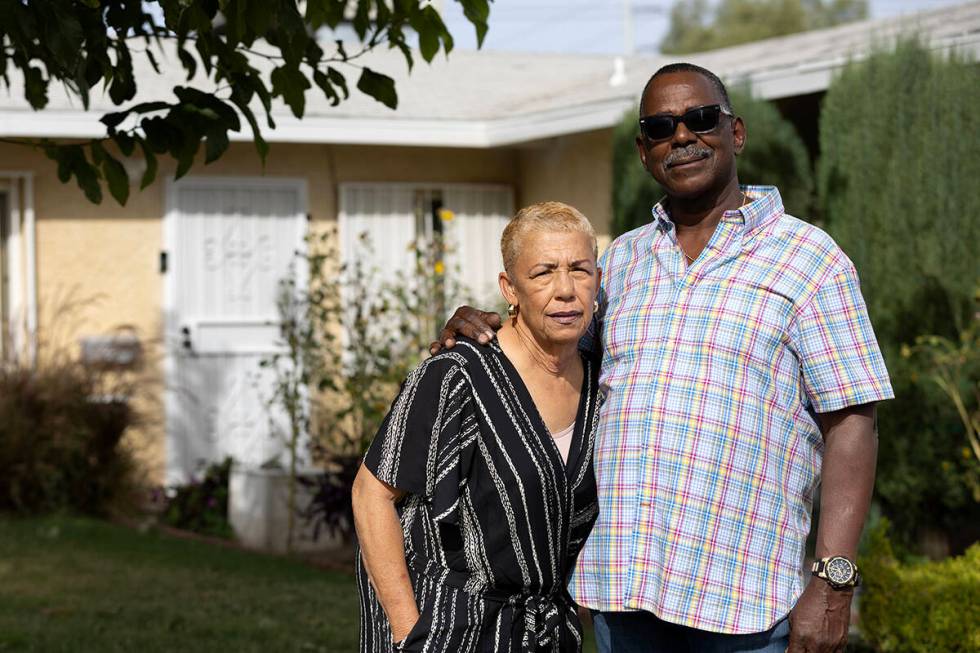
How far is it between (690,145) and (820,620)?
1.10 m

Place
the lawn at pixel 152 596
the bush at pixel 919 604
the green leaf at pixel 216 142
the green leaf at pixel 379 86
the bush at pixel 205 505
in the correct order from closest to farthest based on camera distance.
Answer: the green leaf at pixel 216 142 → the green leaf at pixel 379 86 → the bush at pixel 919 604 → the lawn at pixel 152 596 → the bush at pixel 205 505

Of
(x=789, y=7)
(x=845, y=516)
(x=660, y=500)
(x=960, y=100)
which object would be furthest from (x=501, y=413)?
(x=789, y=7)

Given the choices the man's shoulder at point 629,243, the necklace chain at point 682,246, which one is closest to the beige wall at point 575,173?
the man's shoulder at point 629,243

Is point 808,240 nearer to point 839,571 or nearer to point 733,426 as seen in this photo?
point 733,426

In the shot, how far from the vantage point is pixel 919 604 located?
5.54 metres

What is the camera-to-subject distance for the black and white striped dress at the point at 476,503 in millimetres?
3105

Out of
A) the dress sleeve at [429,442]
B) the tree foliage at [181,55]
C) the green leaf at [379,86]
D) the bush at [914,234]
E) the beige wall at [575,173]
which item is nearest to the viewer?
the dress sleeve at [429,442]

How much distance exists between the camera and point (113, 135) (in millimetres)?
3916

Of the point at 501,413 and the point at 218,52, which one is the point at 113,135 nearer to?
the point at 218,52

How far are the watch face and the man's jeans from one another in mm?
150

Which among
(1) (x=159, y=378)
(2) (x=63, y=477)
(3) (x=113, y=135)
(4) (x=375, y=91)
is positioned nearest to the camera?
(3) (x=113, y=135)

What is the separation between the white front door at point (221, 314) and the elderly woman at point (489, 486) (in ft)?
26.9

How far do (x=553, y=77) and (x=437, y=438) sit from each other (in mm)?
11941

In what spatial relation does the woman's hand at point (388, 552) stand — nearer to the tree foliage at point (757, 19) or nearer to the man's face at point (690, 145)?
→ the man's face at point (690, 145)
